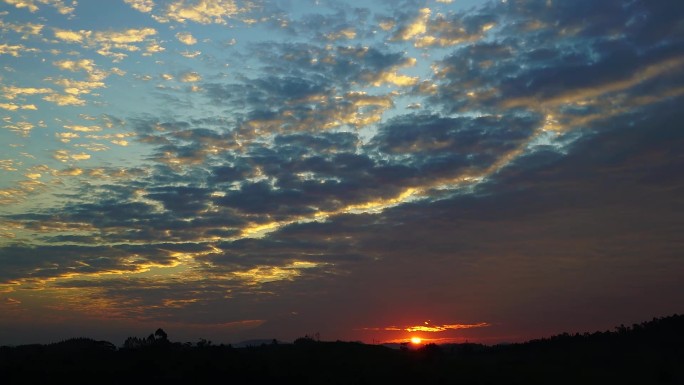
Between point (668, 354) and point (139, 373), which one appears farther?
point (668, 354)

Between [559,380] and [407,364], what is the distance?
41.8 feet

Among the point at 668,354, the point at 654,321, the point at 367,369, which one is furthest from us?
the point at 654,321

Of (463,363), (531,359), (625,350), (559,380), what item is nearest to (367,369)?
(463,363)

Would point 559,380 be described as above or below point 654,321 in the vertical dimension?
below

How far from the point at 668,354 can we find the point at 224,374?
43.7m

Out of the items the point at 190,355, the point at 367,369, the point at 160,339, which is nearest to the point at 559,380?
the point at 367,369

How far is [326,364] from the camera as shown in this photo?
184 feet

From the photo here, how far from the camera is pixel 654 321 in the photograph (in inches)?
3127

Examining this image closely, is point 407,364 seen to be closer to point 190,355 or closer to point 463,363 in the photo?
point 463,363

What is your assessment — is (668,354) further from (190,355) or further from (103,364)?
(103,364)

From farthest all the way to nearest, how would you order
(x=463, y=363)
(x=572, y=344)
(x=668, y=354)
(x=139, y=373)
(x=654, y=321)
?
(x=654, y=321), (x=572, y=344), (x=668, y=354), (x=463, y=363), (x=139, y=373)

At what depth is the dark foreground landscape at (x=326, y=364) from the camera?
50375mm

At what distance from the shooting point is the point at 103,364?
176 ft

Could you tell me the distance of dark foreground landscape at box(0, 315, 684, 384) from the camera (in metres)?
50.4
